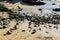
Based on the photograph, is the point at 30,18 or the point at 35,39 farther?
the point at 30,18

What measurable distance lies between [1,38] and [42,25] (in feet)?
9.49

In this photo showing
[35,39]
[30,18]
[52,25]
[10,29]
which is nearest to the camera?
[35,39]

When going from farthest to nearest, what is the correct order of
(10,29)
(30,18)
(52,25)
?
(30,18) → (52,25) → (10,29)

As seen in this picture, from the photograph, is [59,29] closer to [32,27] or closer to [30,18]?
[32,27]

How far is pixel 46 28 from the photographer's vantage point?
10523mm

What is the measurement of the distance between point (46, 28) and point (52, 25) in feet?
2.08

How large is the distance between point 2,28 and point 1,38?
1.48m

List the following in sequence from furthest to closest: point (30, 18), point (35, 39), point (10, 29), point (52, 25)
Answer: point (30, 18)
point (52, 25)
point (10, 29)
point (35, 39)

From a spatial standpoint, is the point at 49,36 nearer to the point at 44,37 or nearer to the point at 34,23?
the point at 44,37

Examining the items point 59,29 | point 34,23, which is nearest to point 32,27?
point 34,23

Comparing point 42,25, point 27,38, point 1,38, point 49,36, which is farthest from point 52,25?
point 1,38

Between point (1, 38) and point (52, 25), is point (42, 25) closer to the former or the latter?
point (52, 25)

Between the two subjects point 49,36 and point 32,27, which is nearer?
point 49,36

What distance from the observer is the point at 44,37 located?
9234mm
